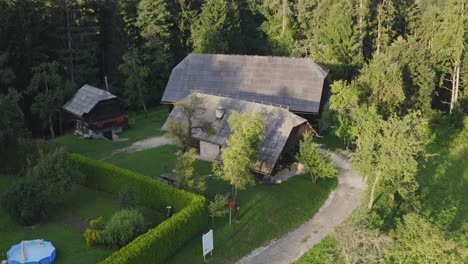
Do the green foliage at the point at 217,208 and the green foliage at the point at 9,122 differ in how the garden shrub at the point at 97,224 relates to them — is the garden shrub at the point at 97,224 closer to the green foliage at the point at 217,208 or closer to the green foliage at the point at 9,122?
the green foliage at the point at 217,208

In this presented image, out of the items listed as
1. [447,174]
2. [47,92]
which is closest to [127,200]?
[47,92]

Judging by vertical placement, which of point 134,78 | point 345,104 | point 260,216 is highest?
point 134,78

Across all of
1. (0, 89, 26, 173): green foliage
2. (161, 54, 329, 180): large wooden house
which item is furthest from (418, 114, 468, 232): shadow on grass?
(0, 89, 26, 173): green foliage

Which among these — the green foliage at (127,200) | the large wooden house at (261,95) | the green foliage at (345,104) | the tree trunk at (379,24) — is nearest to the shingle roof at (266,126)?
the large wooden house at (261,95)

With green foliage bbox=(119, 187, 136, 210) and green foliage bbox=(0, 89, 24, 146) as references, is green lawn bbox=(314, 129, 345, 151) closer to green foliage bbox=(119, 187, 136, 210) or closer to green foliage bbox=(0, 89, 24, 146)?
green foliage bbox=(119, 187, 136, 210)

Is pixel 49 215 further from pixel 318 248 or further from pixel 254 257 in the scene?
pixel 318 248

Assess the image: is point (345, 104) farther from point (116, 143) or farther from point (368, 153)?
point (116, 143)
